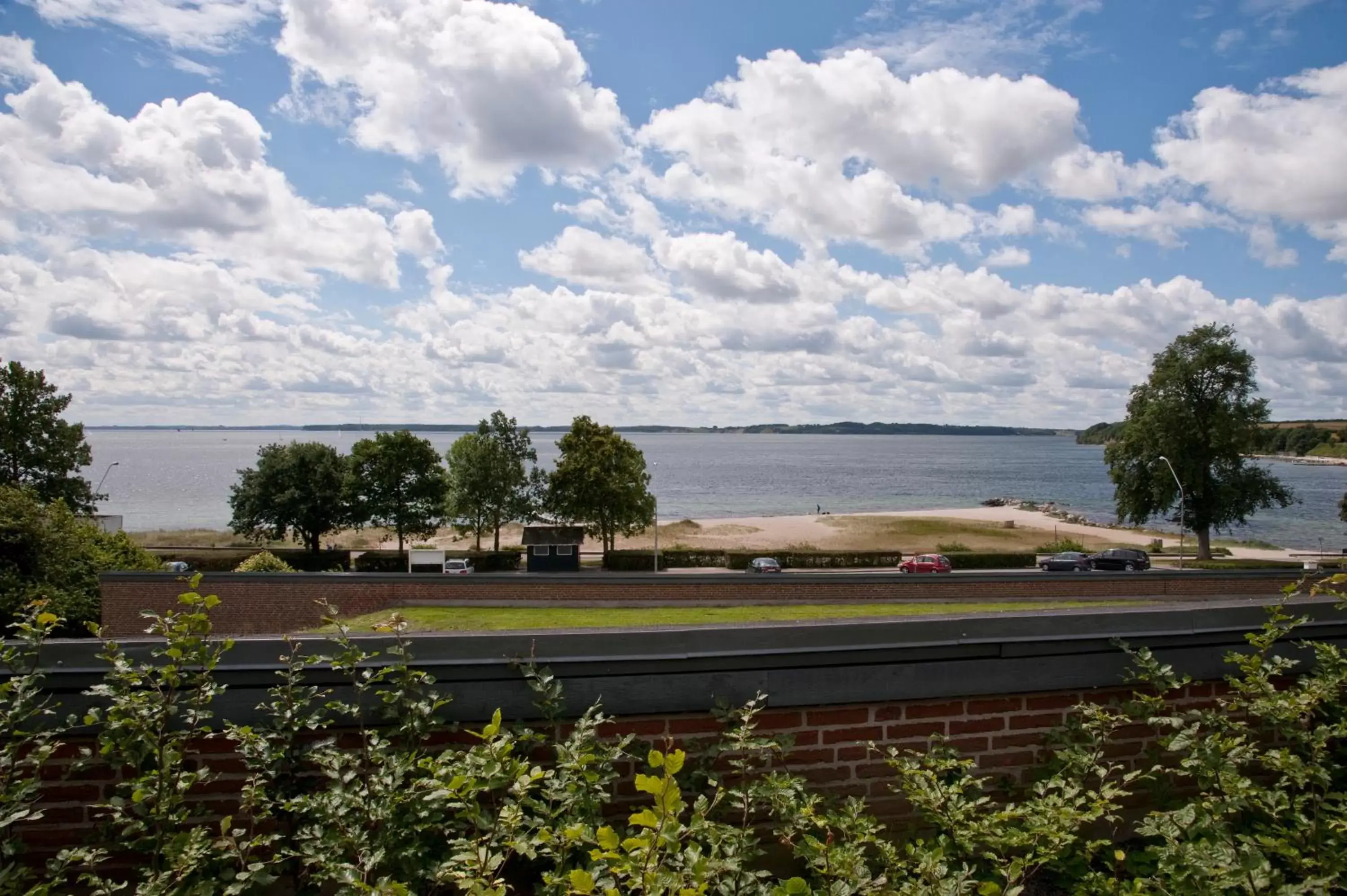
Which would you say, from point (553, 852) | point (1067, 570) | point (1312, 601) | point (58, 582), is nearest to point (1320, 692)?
point (1312, 601)

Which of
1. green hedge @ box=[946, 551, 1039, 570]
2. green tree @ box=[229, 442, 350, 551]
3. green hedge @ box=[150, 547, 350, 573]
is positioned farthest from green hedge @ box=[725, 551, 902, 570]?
green tree @ box=[229, 442, 350, 551]

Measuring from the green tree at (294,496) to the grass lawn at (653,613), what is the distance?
26.1 metres

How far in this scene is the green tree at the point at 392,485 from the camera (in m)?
47.0

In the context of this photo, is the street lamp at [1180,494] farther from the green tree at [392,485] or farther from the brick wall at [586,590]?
the green tree at [392,485]

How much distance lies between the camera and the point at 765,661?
3.41 meters

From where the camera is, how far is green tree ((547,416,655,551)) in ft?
146

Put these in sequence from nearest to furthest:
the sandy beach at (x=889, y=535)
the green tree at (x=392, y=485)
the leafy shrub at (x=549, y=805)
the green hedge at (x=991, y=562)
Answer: the leafy shrub at (x=549, y=805)
the green hedge at (x=991, y=562)
the green tree at (x=392, y=485)
the sandy beach at (x=889, y=535)

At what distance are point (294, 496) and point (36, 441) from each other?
12.7m

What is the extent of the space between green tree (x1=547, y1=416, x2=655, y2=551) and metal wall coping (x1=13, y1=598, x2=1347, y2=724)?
40316mm

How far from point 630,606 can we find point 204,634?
2159 cm

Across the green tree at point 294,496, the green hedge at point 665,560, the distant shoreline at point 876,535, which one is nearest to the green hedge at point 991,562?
the green hedge at point 665,560

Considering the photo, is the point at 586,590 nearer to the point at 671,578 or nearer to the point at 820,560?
the point at 671,578

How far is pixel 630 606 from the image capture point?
24188 mm

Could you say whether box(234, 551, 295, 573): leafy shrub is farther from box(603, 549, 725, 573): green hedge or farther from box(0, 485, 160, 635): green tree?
box(603, 549, 725, 573): green hedge
